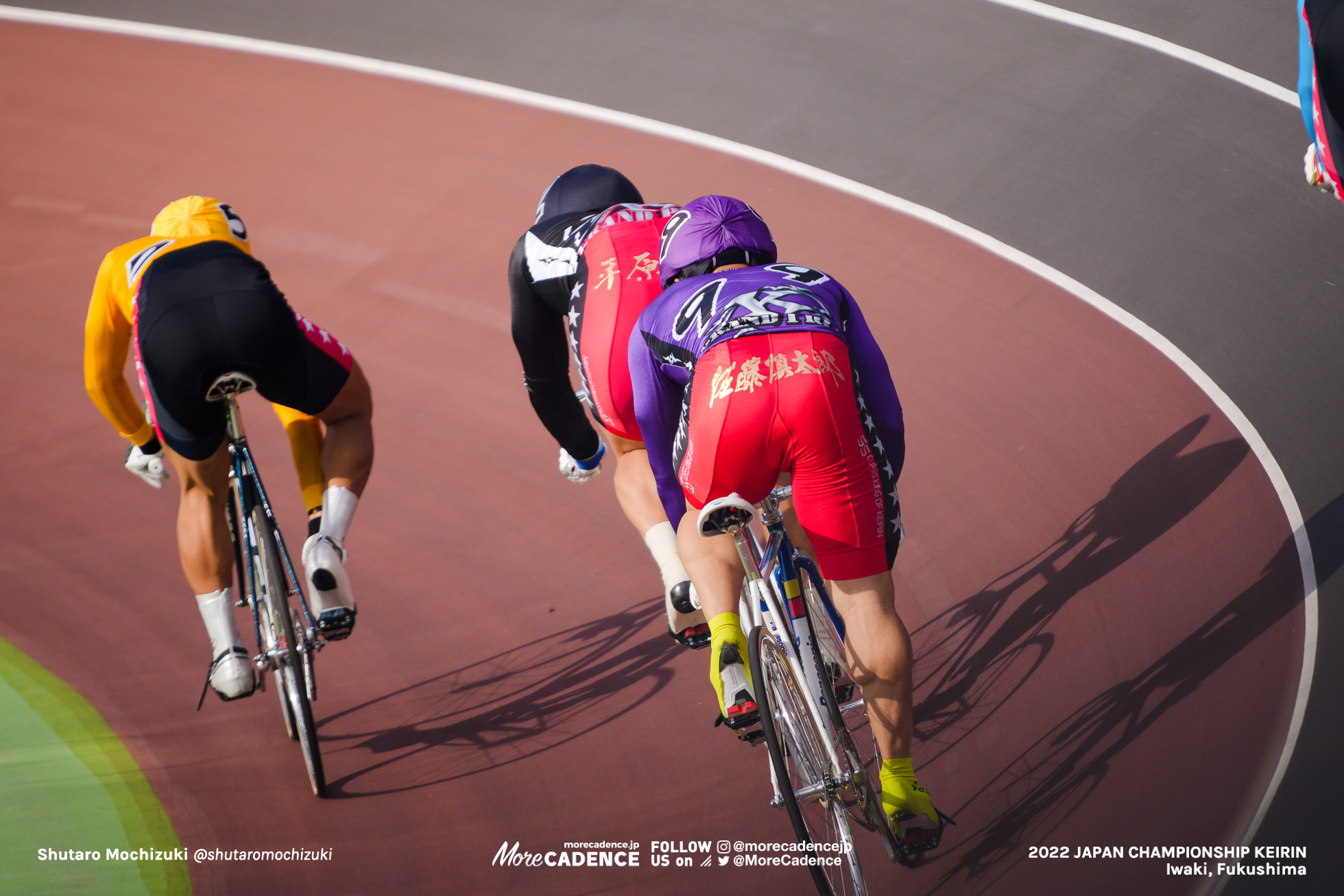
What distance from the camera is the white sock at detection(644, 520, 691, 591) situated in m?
4.21

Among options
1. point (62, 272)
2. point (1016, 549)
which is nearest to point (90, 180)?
point (62, 272)

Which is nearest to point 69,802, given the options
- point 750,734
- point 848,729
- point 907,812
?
point 750,734

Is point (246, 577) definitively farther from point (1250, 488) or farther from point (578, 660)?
point (1250, 488)

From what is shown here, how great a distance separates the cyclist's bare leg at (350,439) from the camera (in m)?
4.66

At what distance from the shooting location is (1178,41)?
8703mm

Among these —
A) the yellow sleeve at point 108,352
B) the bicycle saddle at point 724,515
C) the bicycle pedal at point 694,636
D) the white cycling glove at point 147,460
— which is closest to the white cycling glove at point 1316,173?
the bicycle saddle at point 724,515

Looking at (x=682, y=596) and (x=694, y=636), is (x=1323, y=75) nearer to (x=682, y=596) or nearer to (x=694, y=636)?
(x=682, y=596)

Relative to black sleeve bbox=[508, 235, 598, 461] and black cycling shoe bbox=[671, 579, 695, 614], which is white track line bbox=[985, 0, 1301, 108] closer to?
black sleeve bbox=[508, 235, 598, 461]

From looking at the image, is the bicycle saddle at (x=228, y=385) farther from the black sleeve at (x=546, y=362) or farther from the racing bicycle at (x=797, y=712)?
the racing bicycle at (x=797, y=712)

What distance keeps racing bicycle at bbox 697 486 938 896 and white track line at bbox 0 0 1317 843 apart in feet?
4.11

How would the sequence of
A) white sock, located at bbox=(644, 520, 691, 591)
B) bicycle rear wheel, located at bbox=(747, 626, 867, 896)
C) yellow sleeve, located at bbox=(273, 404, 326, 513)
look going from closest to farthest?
1. bicycle rear wheel, located at bbox=(747, 626, 867, 896)
2. white sock, located at bbox=(644, 520, 691, 591)
3. yellow sleeve, located at bbox=(273, 404, 326, 513)

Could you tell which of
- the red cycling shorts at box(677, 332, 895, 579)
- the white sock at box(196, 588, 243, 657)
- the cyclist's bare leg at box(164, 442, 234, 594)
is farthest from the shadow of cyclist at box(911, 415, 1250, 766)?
the cyclist's bare leg at box(164, 442, 234, 594)

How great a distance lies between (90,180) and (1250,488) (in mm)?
8394

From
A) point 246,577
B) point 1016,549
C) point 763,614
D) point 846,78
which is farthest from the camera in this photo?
point 846,78
